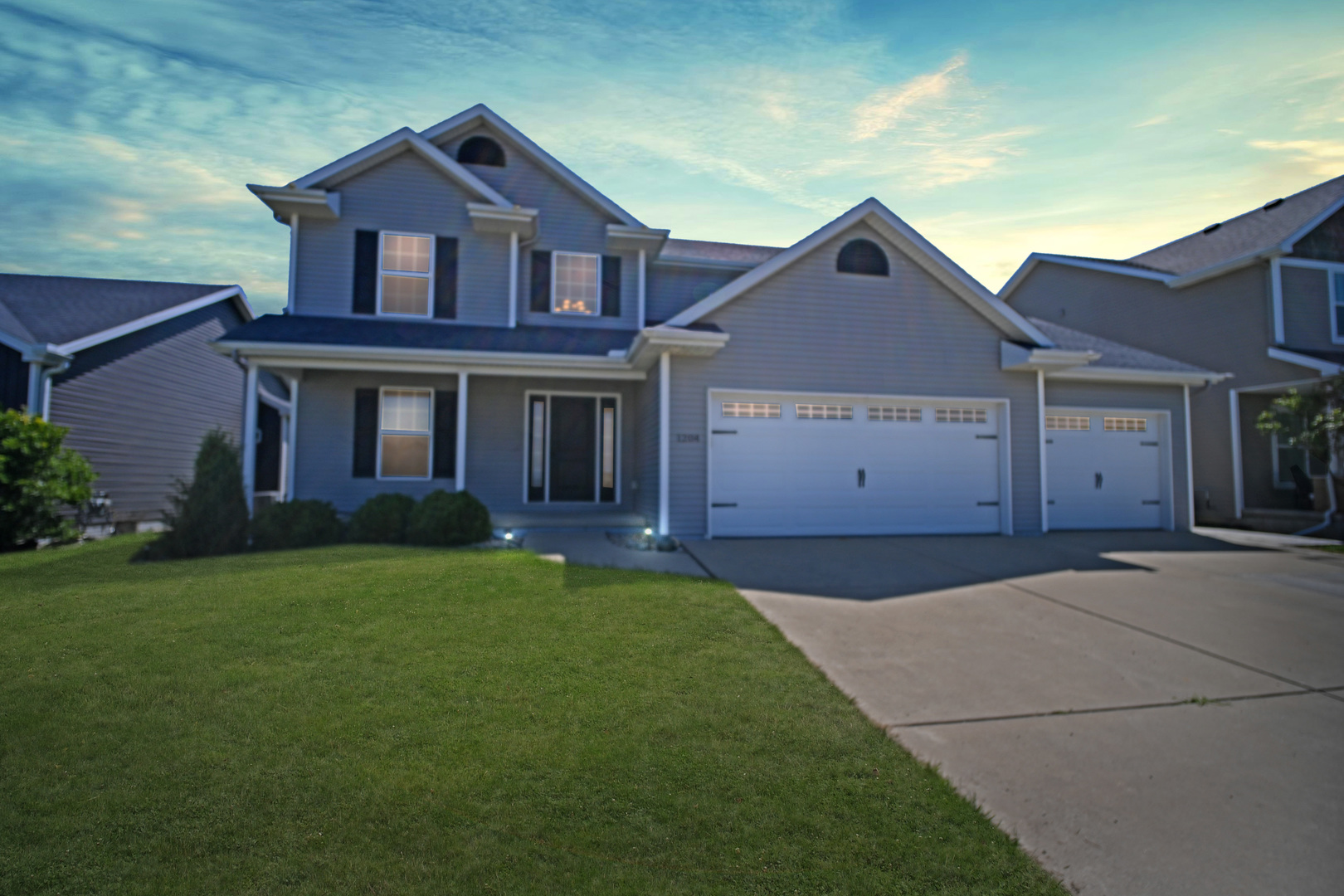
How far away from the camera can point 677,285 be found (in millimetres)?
15758

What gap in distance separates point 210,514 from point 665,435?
6443mm

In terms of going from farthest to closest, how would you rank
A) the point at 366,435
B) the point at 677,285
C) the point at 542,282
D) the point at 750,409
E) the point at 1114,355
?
the point at 677,285 < the point at 1114,355 < the point at 542,282 < the point at 366,435 < the point at 750,409

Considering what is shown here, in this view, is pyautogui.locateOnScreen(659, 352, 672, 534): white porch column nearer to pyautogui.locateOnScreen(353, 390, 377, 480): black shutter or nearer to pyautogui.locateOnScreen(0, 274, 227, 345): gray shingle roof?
pyautogui.locateOnScreen(353, 390, 377, 480): black shutter

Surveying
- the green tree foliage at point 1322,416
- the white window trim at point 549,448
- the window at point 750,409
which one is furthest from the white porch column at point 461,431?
the green tree foliage at point 1322,416

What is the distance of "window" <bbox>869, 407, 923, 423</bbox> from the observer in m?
12.0

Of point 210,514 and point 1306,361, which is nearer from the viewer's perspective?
point 210,514

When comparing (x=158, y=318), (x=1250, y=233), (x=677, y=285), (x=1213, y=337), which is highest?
(x=1250, y=233)

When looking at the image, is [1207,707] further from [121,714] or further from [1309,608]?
[121,714]

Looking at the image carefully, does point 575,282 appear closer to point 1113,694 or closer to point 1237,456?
point 1113,694

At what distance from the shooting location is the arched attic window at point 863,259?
39.2 ft

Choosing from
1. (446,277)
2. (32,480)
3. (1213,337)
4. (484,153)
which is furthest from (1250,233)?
(32,480)

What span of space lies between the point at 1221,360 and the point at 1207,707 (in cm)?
1560

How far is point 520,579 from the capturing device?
7086 millimetres

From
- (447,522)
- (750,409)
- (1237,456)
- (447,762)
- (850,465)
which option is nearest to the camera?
(447,762)
